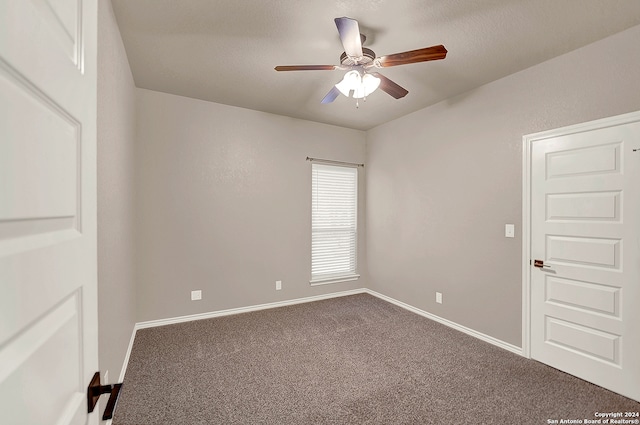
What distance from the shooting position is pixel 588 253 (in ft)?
7.74

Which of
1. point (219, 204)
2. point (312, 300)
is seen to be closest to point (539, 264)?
point (312, 300)

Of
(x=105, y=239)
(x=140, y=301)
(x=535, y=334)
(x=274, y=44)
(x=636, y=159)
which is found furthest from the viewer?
(x=140, y=301)

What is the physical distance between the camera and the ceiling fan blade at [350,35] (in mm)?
1745

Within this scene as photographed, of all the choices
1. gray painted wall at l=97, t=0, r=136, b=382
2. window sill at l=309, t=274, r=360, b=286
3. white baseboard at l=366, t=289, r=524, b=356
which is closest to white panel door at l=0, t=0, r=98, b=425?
gray painted wall at l=97, t=0, r=136, b=382

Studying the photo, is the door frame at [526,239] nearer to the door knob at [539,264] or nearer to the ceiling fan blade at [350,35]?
the door knob at [539,264]

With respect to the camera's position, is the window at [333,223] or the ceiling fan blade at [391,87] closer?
the ceiling fan blade at [391,87]

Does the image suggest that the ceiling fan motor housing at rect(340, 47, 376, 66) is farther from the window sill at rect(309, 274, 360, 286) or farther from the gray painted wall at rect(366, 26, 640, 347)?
the window sill at rect(309, 274, 360, 286)

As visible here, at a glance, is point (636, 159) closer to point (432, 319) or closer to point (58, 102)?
point (432, 319)

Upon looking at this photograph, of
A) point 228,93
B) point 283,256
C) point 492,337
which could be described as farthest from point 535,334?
point 228,93

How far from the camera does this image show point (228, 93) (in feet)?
11.0

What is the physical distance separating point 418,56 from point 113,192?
7.66ft

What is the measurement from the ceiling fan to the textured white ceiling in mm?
223

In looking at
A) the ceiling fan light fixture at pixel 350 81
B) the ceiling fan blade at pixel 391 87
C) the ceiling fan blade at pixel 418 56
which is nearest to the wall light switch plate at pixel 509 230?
the ceiling fan blade at pixel 391 87

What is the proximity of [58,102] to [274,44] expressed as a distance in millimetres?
2178
